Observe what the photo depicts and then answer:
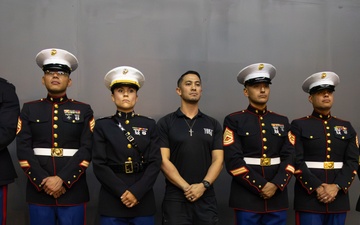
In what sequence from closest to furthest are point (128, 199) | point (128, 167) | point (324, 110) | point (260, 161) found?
point (128, 199) → point (128, 167) → point (260, 161) → point (324, 110)

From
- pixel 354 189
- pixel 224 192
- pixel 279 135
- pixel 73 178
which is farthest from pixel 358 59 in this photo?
pixel 73 178

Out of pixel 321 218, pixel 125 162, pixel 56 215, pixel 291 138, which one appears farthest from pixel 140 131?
pixel 321 218

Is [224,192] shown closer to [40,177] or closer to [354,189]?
[354,189]

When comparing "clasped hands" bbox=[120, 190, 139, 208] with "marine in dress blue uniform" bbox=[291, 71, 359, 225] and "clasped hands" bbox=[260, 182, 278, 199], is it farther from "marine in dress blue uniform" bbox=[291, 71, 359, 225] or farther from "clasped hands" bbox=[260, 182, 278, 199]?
"marine in dress blue uniform" bbox=[291, 71, 359, 225]

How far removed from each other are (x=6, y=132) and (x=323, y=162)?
7.85 feet

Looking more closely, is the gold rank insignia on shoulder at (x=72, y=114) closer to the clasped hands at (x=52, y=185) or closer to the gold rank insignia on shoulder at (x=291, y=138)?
the clasped hands at (x=52, y=185)

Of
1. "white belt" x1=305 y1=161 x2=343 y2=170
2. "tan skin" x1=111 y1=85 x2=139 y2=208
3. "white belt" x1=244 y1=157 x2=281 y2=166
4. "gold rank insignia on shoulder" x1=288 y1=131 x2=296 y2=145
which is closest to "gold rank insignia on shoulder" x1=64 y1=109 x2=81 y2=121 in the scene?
"tan skin" x1=111 y1=85 x2=139 y2=208

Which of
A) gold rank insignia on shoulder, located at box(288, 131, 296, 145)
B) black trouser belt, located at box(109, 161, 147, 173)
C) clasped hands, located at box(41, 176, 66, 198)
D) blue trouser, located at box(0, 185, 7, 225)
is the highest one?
gold rank insignia on shoulder, located at box(288, 131, 296, 145)

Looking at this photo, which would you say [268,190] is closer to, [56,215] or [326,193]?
[326,193]

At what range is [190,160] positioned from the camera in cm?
302

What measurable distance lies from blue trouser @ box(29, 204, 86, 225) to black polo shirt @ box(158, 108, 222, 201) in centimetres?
64

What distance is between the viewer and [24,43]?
3.63 metres

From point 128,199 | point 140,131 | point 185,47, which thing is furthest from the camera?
point 185,47

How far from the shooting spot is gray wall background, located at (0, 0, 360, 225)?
12.0 feet
